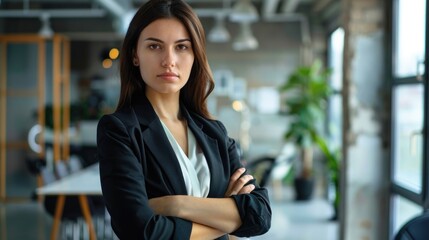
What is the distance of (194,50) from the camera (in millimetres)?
1511

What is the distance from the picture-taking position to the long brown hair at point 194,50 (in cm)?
148

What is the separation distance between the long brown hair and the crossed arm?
28 cm

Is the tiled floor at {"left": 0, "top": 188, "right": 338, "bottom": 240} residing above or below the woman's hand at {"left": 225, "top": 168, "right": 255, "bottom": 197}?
below

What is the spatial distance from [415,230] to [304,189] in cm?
720

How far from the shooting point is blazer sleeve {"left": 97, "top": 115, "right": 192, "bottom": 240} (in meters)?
1.38

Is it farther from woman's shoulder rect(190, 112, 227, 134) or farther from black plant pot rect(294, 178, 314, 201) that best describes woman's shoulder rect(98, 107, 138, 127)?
black plant pot rect(294, 178, 314, 201)

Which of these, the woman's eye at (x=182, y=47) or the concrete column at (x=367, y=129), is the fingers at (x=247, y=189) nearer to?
the woman's eye at (x=182, y=47)

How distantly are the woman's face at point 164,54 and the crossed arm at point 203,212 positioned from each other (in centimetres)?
28

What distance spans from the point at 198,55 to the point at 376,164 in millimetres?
3704

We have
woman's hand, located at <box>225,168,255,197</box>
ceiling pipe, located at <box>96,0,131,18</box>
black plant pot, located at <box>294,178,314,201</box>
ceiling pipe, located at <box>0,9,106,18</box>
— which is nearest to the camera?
woman's hand, located at <box>225,168,255,197</box>

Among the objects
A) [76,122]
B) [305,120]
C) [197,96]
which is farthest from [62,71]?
[197,96]

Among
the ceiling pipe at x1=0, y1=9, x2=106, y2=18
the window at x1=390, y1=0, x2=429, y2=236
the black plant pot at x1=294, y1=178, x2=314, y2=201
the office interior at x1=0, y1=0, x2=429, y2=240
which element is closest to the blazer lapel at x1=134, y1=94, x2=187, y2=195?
the window at x1=390, y1=0, x2=429, y2=236

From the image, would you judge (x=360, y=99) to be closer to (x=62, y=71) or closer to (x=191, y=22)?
(x=191, y=22)

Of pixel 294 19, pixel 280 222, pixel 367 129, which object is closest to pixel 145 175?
pixel 367 129
